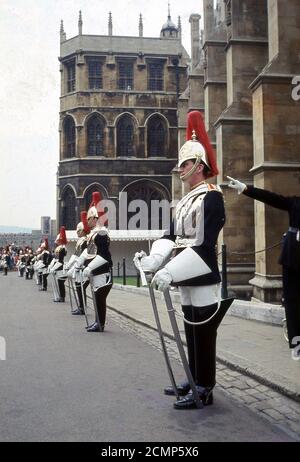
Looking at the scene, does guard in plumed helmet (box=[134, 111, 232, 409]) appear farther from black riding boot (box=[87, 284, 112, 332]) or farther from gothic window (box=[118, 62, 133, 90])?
gothic window (box=[118, 62, 133, 90])

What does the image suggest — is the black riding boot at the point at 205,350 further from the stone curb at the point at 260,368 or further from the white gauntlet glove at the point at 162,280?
the stone curb at the point at 260,368

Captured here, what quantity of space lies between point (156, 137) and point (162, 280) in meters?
36.5

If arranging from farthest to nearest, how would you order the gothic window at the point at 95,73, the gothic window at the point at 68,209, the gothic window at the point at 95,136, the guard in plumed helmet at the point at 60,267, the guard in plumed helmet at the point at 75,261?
1. the gothic window at the point at 95,73
2. the gothic window at the point at 95,136
3. the gothic window at the point at 68,209
4. the guard in plumed helmet at the point at 60,267
5. the guard in plumed helmet at the point at 75,261

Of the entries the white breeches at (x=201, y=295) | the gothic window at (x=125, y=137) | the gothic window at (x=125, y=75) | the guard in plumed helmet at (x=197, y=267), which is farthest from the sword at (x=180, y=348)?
the gothic window at (x=125, y=75)

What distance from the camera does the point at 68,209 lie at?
38.3 m

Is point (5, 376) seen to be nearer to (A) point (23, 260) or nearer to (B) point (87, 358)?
(B) point (87, 358)

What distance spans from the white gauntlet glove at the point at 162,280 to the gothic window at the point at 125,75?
37.4m

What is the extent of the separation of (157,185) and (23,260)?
11.3 m

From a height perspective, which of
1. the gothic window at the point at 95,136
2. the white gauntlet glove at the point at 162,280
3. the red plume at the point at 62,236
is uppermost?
the gothic window at the point at 95,136

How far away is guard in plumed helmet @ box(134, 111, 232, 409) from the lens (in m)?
4.35

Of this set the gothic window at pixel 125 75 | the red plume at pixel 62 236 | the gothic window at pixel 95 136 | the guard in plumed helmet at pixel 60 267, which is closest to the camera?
the red plume at pixel 62 236

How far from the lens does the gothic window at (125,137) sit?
38.9m

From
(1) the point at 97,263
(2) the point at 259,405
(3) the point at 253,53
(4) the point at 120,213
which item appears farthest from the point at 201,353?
(4) the point at 120,213

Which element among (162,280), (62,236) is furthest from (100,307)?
(62,236)
